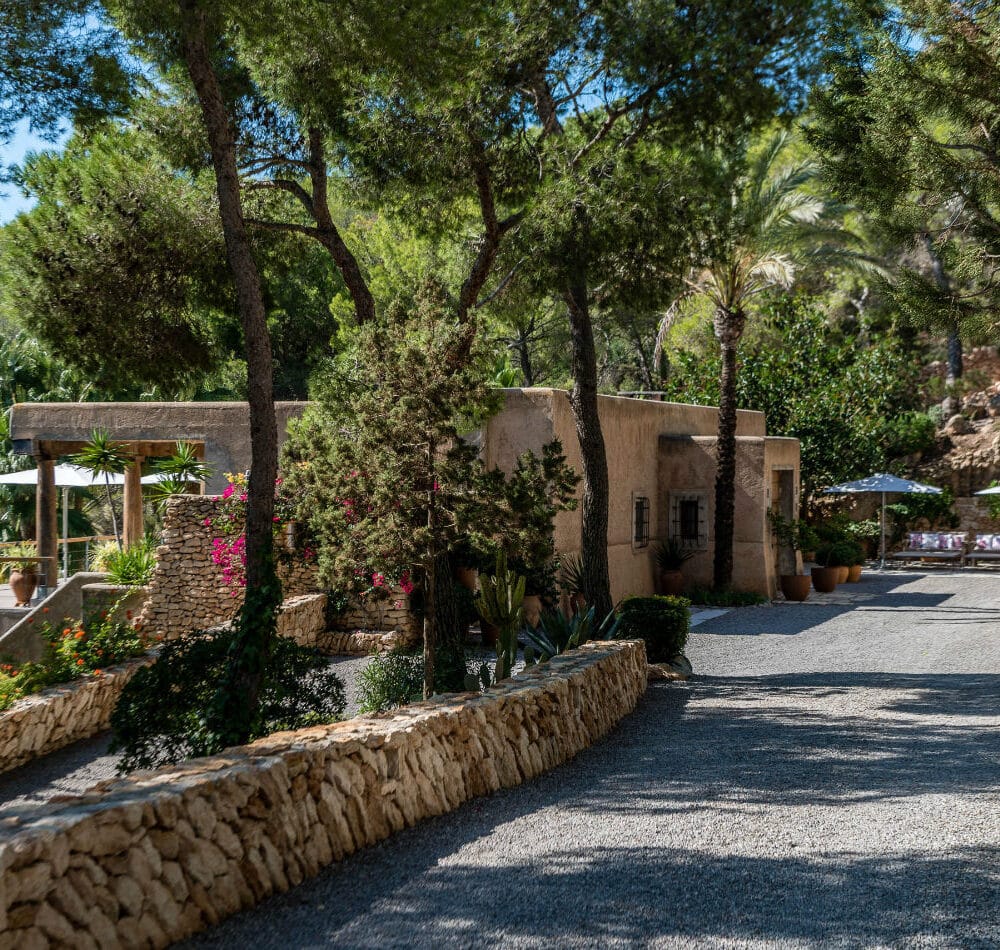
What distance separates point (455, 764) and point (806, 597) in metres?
16.2

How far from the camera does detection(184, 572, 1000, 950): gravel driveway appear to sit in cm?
504

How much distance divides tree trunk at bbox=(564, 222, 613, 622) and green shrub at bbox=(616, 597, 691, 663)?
566 millimetres

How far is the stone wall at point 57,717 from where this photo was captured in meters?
11.3

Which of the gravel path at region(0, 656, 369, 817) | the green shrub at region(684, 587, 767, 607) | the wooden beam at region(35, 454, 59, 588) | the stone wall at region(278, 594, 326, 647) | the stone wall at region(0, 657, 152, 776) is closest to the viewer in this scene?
the gravel path at region(0, 656, 369, 817)

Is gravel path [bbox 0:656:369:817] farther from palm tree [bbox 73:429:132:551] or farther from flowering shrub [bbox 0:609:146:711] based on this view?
palm tree [bbox 73:429:132:551]

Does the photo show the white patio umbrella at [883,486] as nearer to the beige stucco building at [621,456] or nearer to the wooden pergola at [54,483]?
the beige stucco building at [621,456]

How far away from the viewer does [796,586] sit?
72.8 feet

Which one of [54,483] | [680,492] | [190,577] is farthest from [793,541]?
[54,483]

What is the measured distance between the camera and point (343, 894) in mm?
5598

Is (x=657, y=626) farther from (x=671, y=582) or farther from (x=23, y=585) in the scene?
(x=23, y=585)

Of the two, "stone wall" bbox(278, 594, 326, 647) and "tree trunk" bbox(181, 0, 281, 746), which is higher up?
"tree trunk" bbox(181, 0, 281, 746)

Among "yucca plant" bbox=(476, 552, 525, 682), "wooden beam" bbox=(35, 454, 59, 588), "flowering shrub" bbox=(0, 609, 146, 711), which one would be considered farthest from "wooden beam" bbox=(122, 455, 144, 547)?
"yucca plant" bbox=(476, 552, 525, 682)

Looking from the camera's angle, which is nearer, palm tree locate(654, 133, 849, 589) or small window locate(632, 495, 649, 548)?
small window locate(632, 495, 649, 548)

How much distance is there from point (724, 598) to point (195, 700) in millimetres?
14099
